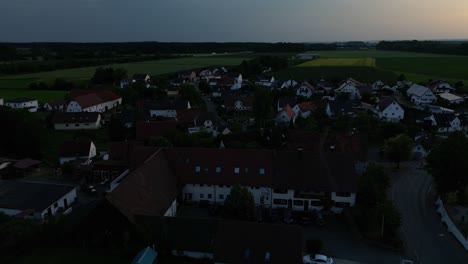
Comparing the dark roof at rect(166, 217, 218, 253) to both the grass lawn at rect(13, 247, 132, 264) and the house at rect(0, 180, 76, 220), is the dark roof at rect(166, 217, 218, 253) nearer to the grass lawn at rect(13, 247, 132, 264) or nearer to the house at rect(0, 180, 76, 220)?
the grass lawn at rect(13, 247, 132, 264)

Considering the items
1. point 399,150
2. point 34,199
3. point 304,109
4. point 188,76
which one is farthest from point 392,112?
point 188,76

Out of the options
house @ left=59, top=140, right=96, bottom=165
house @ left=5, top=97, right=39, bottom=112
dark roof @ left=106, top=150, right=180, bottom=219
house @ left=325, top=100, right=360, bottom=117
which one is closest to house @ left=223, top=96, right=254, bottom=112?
house @ left=325, top=100, right=360, bottom=117

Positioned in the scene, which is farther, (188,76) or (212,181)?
(188,76)

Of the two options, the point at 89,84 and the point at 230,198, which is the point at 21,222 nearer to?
the point at 230,198

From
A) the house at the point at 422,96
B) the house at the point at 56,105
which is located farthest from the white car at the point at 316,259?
the house at the point at 56,105

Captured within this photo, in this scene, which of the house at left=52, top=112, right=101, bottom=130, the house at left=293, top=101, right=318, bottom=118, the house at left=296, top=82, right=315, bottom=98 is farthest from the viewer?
the house at left=296, top=82, right=315, bottom=98

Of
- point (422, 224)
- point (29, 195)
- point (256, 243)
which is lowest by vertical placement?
point (422, 224)

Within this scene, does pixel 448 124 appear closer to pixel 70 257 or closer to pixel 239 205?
pixel 239 205
